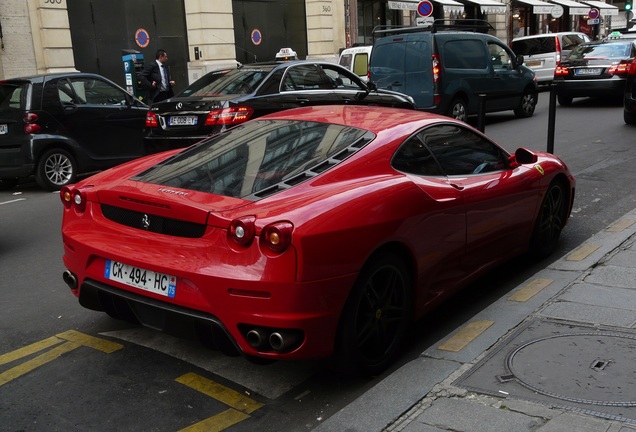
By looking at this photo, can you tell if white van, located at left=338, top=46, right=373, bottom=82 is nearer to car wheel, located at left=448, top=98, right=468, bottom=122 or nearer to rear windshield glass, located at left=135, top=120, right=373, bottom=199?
car wheel, located at left=448, top=98, right=468, bottom=122

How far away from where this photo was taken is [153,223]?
4.00 meters

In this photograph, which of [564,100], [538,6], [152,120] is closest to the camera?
[152,120]

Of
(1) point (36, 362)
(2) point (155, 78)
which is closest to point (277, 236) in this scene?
(1) point (36, 362)

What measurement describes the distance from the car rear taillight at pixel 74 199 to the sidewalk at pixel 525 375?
6.62ft

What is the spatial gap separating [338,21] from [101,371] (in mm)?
24164

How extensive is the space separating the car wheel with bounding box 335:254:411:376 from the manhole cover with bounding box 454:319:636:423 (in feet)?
1.72

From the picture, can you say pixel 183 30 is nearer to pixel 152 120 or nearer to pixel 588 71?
pixel 588 71

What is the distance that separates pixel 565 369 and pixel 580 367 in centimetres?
8

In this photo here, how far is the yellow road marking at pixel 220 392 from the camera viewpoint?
384 centimetres

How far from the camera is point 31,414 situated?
3773 mm

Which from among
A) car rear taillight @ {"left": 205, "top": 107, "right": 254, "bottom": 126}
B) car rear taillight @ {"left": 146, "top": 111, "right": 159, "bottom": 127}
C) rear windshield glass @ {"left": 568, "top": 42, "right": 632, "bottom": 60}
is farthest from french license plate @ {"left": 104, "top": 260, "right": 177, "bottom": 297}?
rear windshield glass @ {"left": 568, "top": 42, "right": 632, "bottom": 60}

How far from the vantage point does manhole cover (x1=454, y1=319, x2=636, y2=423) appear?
137 inches

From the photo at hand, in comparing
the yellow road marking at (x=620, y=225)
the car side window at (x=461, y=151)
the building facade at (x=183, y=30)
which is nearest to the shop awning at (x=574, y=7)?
the building facade at (x=183, y=30)

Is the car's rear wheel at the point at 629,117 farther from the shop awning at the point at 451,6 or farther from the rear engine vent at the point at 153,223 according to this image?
the shop awning at the point at 451,6
